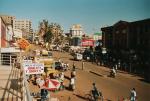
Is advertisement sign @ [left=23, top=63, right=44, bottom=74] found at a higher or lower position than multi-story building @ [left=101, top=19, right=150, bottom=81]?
lower

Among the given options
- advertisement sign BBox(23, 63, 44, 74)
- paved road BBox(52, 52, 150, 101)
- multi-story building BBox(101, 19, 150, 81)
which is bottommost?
paved road BBox(52, 52, 150, 101)

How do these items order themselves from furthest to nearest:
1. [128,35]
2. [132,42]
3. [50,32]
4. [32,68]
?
[50,32], [128,35], [132,42], [32,68]

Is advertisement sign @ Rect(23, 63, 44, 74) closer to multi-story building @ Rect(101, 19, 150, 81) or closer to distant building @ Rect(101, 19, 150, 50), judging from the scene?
multi-story building @ Rect(101, 19, 150, 81)

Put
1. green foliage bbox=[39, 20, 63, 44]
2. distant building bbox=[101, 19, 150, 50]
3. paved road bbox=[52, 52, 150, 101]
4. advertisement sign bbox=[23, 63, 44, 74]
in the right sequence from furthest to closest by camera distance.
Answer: green foliage bbox=[39, 20, 63, 44], distant building bbox=[101, 19, 150, 50], paved road bbox=[52, 52, 150, 101], advertisement sign bbox=[23, 63, 44, 74]

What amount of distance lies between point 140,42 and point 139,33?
2113 mm

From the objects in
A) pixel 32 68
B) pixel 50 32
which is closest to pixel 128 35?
pixel 32 68

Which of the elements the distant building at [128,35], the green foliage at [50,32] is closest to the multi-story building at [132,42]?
the distant building at [128,35]

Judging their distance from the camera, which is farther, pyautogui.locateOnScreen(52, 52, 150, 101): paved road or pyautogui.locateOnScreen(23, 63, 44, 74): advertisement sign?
pyautogui.locateOnScreen(52, 52, 150, 101): paved road

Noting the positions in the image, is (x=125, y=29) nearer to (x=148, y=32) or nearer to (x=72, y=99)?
(x=148, y=32)

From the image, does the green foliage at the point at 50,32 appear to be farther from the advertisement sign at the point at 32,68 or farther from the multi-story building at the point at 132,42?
the advertisement sign at the point at 32,68

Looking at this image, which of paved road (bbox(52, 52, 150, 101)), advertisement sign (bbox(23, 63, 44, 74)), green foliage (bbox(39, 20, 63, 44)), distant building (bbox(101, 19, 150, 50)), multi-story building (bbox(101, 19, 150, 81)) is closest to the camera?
advertisement sign (bbox(23, 63, 44, 74))

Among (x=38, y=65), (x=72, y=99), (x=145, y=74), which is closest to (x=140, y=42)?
(x=145, y=74)

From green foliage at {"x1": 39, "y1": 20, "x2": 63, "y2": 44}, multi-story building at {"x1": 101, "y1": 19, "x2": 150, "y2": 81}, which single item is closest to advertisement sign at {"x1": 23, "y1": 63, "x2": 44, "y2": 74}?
multi-story building at {"x1": 101, "y1": 19, "x2": 150, "y2": 81}

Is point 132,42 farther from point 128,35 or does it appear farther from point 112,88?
point 112,88
